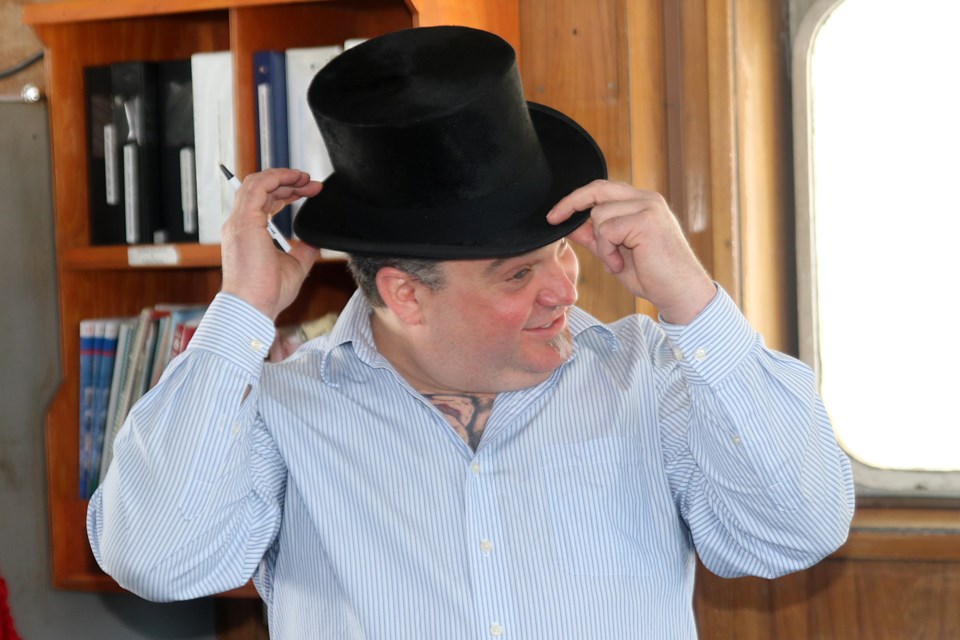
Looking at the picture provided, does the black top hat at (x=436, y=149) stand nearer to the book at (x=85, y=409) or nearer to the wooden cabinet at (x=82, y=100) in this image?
the wooden cabinet at (x=82, y=100)

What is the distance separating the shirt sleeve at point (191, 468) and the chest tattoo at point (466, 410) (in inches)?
10.9

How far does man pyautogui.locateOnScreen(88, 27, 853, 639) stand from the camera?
1.51 meters

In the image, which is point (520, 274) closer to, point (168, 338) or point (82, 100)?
point (168, 338)

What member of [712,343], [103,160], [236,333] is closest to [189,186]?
[103,160]

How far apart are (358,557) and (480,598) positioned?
19 cm

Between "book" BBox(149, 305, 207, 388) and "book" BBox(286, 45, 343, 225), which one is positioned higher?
"book" BBox(286, 45, 343, 225)

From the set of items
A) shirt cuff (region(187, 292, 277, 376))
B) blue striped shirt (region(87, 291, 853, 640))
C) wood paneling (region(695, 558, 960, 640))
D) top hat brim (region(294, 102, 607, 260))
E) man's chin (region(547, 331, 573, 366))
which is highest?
A: top hat brim (region(294, 102, 607, 260))

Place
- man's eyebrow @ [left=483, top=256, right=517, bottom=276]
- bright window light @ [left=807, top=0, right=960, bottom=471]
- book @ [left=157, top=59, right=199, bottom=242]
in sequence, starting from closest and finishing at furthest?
man's eyebrow @ [left=483, top=256, right=517, bottom=276] → book @ [left=157, top=59, right=199, bottom=242] → bright window light @ [left=807, top=0, right=960, bottom=471]

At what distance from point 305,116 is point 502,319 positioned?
649 millimetres

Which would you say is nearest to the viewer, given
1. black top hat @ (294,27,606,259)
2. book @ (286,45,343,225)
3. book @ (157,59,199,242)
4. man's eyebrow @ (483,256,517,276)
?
black top hat @ (294,27,606,259)

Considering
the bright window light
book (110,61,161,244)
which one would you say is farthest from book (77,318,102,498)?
the bright window light

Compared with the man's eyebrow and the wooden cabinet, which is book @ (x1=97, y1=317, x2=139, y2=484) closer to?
the wooden cabinet

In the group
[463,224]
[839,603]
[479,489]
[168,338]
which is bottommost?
[839,603]

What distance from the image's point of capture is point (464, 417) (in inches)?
66.8
